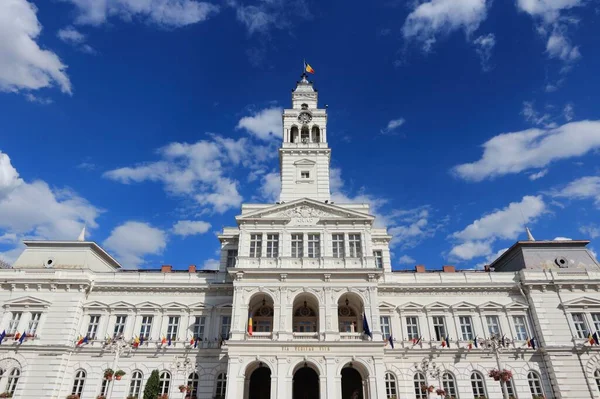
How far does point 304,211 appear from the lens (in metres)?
38.6

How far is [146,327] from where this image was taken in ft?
124

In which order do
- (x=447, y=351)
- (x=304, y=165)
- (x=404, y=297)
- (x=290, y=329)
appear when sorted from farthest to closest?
(x=304, y=165) < (x=404, y=297) < (x=447, y=351) < (x=290, y=329)

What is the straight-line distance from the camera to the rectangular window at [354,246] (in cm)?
3646

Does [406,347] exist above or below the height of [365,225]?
below

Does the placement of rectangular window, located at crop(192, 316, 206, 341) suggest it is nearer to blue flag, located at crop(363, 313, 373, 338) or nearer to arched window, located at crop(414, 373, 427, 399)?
blue flag, located at crop(363, 313, 373, 338)

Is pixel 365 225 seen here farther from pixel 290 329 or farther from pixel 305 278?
pixel 290 329

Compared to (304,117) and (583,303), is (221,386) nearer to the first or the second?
(304,117)

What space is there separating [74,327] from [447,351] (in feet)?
114

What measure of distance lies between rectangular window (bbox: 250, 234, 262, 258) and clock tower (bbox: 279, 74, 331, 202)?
7.69 m

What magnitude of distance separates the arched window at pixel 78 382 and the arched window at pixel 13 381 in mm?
4791

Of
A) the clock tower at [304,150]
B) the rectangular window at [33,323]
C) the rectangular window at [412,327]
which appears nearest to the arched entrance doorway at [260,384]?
the rectangular window at [412,327]

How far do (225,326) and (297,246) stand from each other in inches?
407

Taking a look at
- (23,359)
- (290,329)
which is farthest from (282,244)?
(23,359)

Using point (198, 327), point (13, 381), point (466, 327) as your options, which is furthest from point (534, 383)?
point (13, 381)
